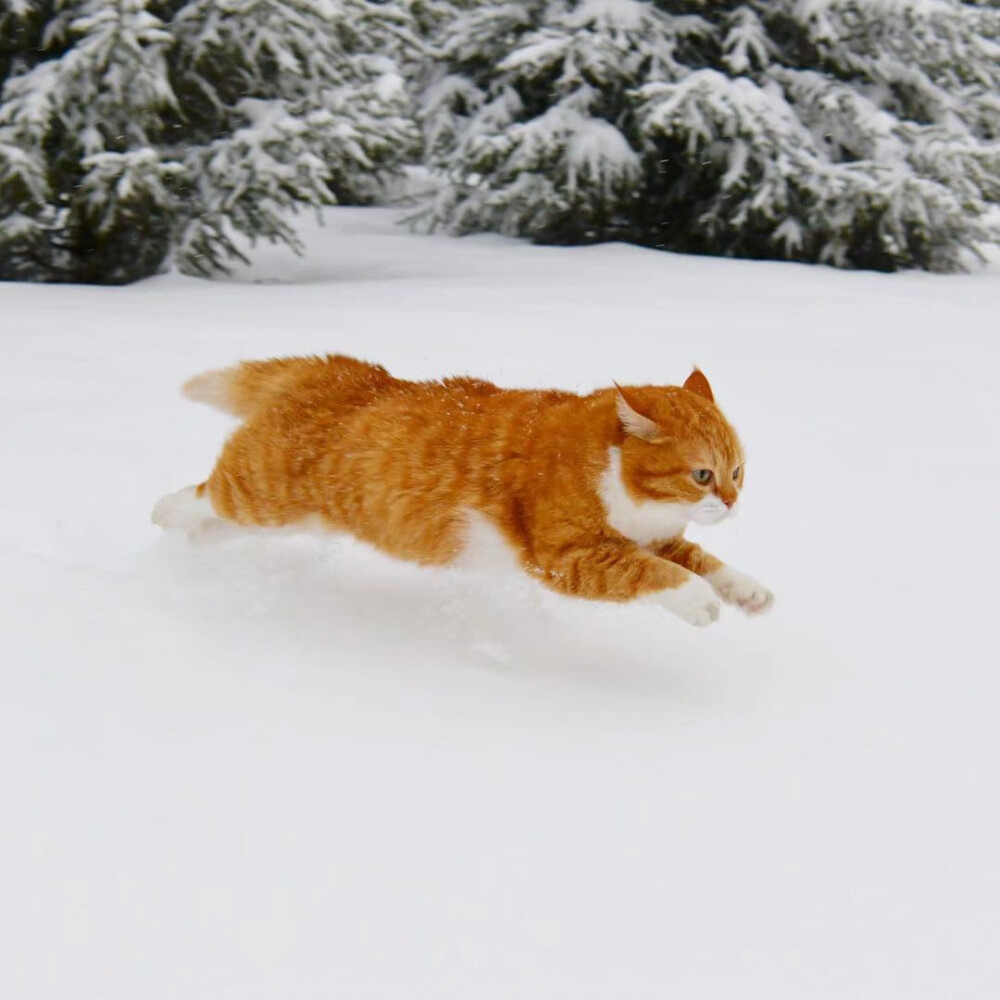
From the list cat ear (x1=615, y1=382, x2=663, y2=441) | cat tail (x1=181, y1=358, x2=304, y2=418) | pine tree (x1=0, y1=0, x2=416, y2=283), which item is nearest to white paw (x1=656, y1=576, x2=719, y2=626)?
cat ear (x1=615, y1=382, x2=663, y2=441)

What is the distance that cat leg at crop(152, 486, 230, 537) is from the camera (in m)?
3.21

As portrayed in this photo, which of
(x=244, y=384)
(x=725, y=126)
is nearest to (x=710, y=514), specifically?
(x=244, y=384)

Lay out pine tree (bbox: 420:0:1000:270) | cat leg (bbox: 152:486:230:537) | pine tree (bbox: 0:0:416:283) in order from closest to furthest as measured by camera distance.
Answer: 1. cat leg (bbox: 152:486:230:537)
2. pine tree (bbox: 0:0:416:283)
3. pine tree (bbox: 420:0:1000:270)

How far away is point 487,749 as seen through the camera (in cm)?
223

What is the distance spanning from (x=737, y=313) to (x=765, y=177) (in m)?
2.84

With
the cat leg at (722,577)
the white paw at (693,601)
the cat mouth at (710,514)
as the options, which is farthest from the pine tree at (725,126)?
the white paw at (693,601)

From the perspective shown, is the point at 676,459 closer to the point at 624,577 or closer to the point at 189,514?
the point at 624,577

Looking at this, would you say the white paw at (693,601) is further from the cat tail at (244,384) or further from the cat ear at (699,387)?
the cat tail at (244,384)

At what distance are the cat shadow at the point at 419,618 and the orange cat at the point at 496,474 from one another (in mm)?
170

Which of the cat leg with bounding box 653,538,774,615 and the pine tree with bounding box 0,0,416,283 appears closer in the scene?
the cat leg with bounding box 653,538,774,615

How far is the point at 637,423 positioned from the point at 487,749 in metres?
0.79

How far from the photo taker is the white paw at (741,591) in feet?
8.65

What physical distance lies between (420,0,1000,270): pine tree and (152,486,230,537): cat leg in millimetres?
5935

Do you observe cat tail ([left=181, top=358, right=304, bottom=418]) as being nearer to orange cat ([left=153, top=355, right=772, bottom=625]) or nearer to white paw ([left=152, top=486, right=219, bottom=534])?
orange cat ([left=153, top=355, right=772, bottom=625])
